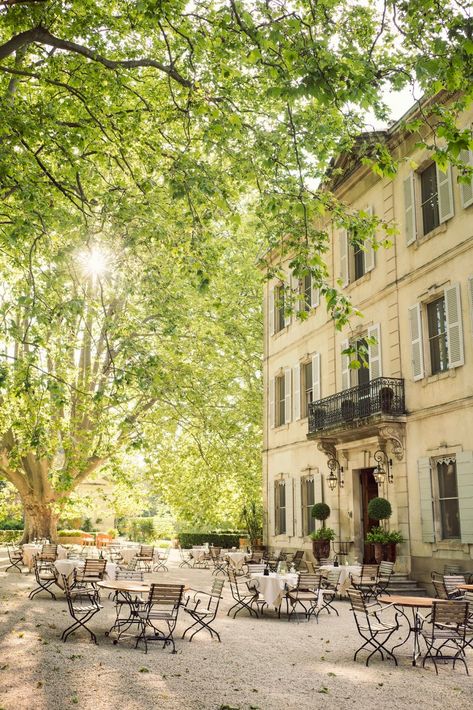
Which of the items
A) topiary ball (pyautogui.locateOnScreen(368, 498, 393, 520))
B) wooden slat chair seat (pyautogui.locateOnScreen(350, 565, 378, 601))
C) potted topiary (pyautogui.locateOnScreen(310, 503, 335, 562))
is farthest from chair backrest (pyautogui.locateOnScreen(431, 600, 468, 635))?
potted topiary (pyautogui.locateOnScreen(310, 503, 335, 562))

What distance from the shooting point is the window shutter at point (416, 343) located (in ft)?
48.6

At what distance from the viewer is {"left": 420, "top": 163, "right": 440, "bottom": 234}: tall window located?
50.5 ft

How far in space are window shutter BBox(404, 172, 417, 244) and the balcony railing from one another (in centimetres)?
369

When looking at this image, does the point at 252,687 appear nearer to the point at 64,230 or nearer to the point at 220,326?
Result: the point at 64,230

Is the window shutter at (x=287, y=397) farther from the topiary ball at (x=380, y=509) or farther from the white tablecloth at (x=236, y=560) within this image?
the topiary ball at (x=380, y=509)

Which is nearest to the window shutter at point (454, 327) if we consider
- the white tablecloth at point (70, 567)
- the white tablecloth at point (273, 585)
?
the white tablecloth at point (273, 585)

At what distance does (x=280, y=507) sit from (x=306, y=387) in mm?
4273

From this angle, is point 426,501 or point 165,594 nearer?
point 165,594

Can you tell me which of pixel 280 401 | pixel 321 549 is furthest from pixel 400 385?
pixel 280 401

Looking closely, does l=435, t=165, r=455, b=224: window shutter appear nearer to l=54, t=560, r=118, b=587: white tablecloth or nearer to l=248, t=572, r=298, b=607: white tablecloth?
l=248, t=572, r=298, b=607: white tablecloth

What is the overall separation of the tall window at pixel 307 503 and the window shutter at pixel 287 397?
2.39m

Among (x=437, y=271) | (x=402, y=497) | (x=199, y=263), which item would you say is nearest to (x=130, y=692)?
(x=199, y=263)

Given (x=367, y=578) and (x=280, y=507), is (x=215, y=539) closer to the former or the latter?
(x=280, y=507)

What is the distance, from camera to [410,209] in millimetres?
15992
